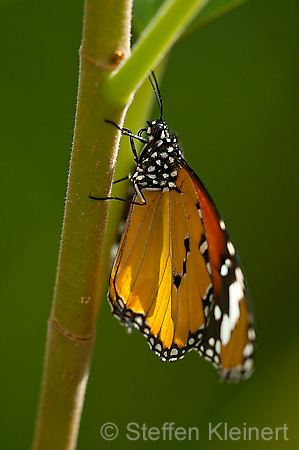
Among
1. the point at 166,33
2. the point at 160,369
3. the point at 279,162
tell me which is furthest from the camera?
the point at 279,162

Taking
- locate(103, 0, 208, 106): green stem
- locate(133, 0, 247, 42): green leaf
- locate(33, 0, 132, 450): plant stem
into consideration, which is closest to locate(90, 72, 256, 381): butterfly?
locate(133, 0, 247, 42): green leaf

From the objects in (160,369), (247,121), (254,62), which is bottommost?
(160,369)

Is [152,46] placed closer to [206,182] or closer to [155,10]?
[155,10]

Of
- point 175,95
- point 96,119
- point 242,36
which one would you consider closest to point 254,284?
point 175,95

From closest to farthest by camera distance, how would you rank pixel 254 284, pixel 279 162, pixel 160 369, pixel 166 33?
1. pixel 166 33
2. pixel 160 369
3. pixel 254 284
4. pixel 279 162

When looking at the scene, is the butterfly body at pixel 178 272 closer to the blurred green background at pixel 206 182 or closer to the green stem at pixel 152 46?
the green stem at pixel 152 46

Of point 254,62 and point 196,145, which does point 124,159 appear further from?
point 254,62
